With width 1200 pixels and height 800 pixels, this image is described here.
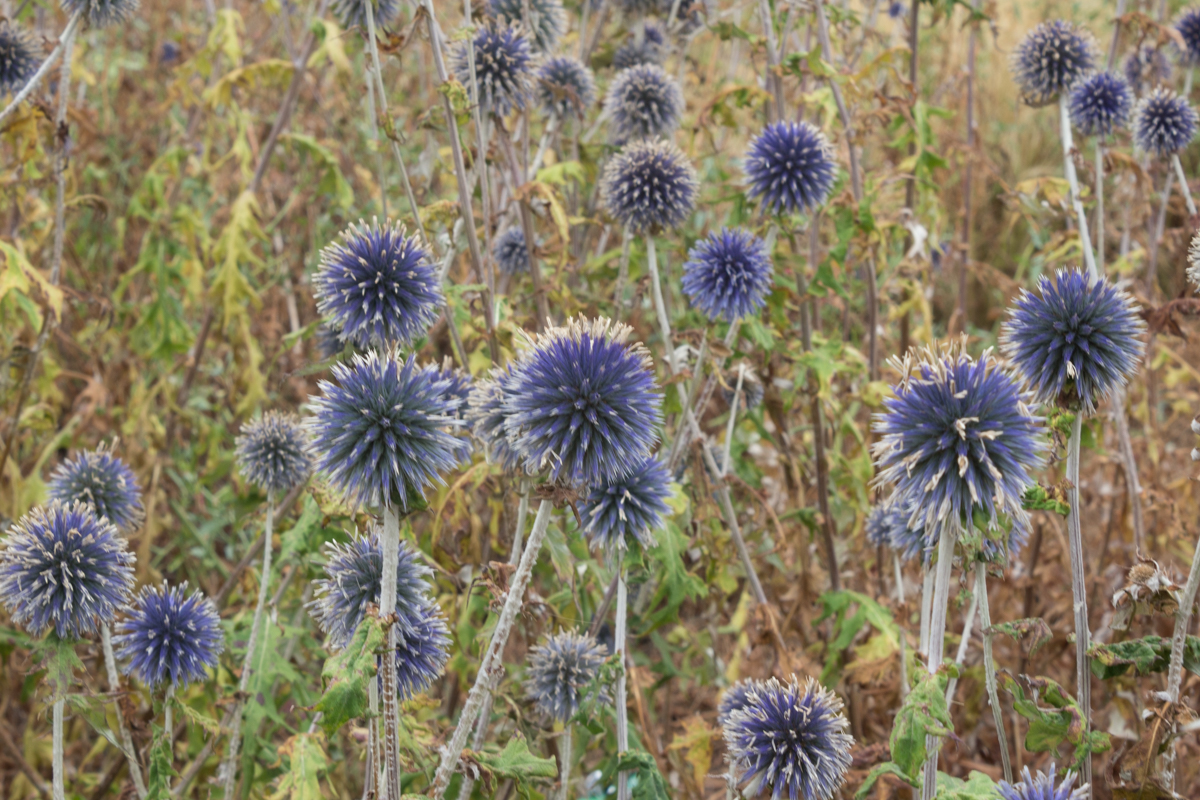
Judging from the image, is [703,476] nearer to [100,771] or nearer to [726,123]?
[726,123]

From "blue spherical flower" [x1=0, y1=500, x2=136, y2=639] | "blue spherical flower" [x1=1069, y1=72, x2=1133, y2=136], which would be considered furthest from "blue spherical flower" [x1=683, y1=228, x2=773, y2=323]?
"blue spherical flower" [x1=0, y1=500, x2=136, y2=639]

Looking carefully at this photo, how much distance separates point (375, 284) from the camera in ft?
6.97

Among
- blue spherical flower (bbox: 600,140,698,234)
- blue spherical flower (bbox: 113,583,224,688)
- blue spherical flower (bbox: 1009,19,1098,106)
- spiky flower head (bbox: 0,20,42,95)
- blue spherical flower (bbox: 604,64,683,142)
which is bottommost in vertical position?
blue spherical flower (bbox: 113,583,224,688)

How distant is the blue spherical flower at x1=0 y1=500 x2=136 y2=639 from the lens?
6.69ft

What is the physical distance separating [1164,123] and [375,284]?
3.05m

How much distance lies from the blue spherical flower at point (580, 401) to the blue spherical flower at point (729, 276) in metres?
1.08

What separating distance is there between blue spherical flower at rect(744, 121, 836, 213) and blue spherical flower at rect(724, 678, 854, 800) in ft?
5.33

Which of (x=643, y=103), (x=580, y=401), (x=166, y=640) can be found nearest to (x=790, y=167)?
(x=643, y=103)

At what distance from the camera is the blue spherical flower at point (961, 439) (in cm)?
162

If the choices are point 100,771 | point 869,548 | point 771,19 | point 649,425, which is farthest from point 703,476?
point 100,771

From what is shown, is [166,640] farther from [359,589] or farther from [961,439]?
[961,439]

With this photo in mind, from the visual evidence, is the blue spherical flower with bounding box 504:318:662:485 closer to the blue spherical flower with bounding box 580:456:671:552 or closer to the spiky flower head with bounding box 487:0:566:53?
the blue spherical flower with bounding box 580:456:671:552

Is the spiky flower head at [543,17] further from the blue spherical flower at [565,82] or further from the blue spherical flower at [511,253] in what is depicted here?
the blue spherical flower at [511,253]

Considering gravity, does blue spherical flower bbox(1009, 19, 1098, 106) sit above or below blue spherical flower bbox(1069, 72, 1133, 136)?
above
